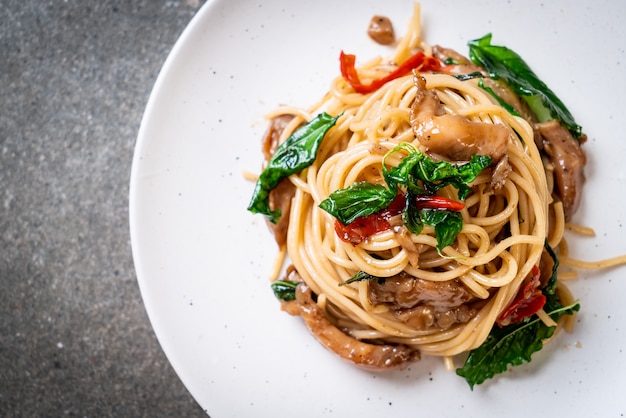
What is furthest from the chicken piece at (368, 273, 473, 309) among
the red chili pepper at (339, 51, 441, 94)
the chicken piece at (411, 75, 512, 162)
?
the red chili pepper at (339, 51, 441, 94)

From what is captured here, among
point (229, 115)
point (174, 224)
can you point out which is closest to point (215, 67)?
point (229, 115)

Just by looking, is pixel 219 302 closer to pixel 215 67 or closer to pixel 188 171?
pixel 188 171

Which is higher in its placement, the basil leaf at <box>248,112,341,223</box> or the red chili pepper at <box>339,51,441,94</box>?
the red chili pepper at <box>339,51,441,94</box>

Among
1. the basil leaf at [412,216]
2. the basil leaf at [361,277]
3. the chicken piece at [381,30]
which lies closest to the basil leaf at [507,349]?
the basil leaf at [361,277]

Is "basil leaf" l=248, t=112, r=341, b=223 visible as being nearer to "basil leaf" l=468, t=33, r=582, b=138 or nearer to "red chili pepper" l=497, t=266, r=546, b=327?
"basil leaf" l=468, t=33, r=582, b=138

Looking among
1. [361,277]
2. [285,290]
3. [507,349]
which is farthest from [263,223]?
[507,349]

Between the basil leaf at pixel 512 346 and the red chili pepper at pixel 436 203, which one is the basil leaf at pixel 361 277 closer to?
the red chili pepper at pixel 436 203
